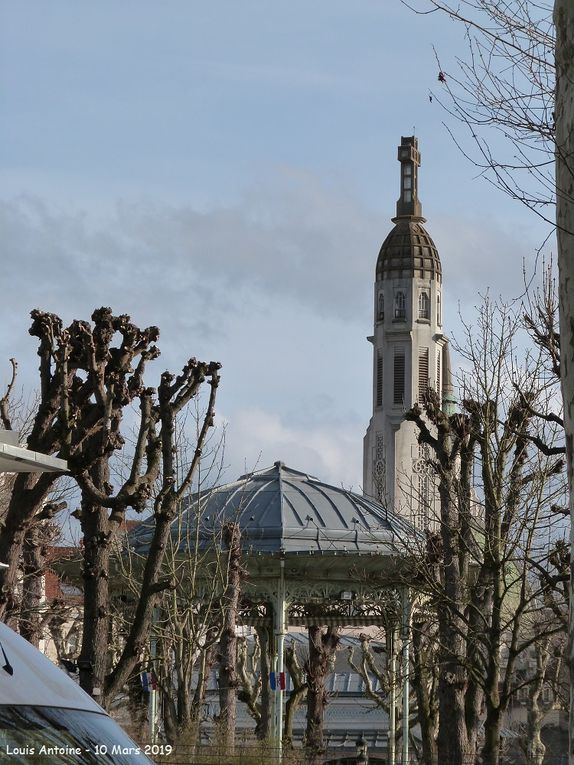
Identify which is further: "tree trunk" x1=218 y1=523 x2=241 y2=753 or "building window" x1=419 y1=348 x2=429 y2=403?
"building window" x1=419 y1=348 x2=429 y2=403

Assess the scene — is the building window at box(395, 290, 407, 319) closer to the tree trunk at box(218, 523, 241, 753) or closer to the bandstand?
the bandstand

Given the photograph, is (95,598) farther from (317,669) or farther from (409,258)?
(409,258)

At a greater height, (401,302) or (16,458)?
(401,302)

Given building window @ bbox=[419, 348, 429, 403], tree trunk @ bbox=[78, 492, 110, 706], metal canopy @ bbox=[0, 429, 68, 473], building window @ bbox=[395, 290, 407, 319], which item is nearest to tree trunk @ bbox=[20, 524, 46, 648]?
tree trunk @ bbox=[78, 492, 110, 706]

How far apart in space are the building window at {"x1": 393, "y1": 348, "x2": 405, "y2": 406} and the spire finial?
14705 millimetres

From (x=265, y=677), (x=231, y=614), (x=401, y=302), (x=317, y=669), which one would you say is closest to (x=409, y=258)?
(x=401, y=302)

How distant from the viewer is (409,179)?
149375 millimetres

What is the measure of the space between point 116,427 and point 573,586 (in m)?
13.1

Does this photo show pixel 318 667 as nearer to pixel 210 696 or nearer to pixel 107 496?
pixel 107 496

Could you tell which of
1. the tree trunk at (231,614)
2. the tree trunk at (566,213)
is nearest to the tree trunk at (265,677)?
the tree trunk at (231,614)

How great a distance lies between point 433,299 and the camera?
146 m

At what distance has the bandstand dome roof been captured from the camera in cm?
3114

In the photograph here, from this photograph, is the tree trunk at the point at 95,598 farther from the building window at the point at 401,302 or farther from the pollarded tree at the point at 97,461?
the building window at the point at 401,302

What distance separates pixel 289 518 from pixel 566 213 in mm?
26323
